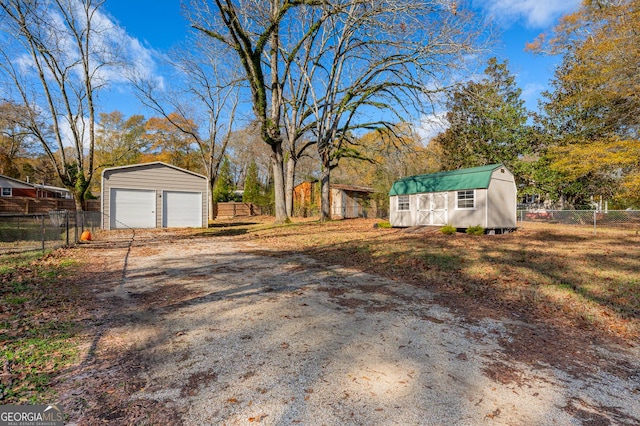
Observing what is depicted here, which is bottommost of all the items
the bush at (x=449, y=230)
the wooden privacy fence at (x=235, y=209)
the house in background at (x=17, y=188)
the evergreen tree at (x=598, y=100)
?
Answer: the bush at (x=449, y=230)

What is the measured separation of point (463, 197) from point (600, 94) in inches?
341

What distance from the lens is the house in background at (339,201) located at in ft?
87.4

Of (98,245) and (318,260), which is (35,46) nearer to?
(98,245)

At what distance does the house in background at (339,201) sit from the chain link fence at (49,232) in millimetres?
15667

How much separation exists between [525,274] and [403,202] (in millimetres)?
11301

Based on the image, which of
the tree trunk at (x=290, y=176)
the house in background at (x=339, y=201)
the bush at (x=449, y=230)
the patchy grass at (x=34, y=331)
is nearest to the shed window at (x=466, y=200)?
the bush at (x=449, y=230)

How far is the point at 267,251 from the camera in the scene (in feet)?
30.1

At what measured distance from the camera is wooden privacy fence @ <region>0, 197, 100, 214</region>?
74.7ft

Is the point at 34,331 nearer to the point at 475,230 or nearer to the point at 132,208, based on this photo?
the point at 475,230

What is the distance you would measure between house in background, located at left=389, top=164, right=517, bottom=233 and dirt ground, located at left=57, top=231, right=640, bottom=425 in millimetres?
10738

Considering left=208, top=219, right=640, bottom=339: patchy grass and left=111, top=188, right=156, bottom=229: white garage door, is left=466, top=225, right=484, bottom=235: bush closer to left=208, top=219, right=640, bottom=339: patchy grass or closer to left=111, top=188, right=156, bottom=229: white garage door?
left=208, top=219, right=640, bottom=339: patchy grass

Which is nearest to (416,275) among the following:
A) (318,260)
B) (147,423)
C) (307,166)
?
(318,260)
